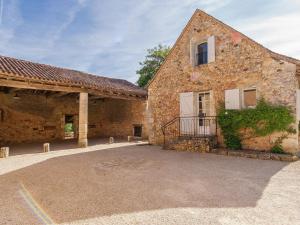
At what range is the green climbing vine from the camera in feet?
24.5

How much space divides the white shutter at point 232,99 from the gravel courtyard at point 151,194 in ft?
10.1

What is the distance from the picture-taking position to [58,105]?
14312 millimetres

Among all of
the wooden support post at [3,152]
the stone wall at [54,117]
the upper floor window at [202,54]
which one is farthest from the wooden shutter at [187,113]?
the wooden support post at [3,152]

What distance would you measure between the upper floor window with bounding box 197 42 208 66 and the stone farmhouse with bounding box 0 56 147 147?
4.46m

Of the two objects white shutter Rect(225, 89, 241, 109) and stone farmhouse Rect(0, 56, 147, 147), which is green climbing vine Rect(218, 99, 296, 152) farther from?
stone farmhouse Rect(0, 56, 147, 147)

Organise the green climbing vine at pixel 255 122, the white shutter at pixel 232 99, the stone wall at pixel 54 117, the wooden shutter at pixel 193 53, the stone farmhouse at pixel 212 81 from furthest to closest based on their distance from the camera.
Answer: the stone wall at pixel 54 117 < the wooden shutter at pixel 193 53 < the white shutter at pixel 232 99 < the stone farmhouse at pixel 212 81 < the green climbing vine at pixel 255 122

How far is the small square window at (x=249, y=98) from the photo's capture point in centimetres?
867

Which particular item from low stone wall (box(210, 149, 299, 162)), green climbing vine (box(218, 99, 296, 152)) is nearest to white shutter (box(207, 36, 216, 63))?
green climbing vine (box(218, 99, 296, 152))

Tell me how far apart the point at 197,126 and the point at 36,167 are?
6842mm

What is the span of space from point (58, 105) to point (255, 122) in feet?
38.9

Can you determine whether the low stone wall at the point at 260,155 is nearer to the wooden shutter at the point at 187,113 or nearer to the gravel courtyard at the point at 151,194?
the gravel courtyard at the point at 151,194

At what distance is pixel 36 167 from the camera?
6.09 metres

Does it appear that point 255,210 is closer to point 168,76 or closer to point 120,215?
point 120,215

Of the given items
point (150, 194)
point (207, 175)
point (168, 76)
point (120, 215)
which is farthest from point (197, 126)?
point (120, 215)
